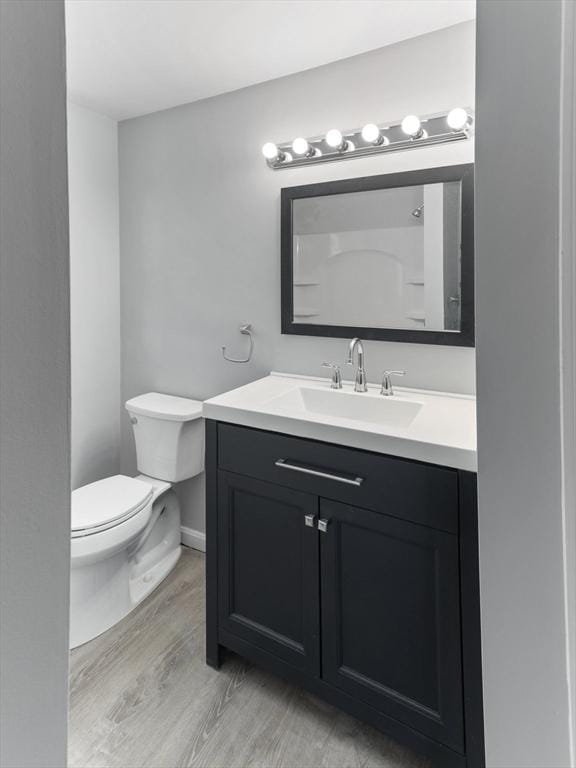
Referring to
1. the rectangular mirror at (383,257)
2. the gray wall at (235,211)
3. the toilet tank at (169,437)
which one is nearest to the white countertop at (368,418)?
the gray wall at (235,211)

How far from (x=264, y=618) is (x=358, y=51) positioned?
2.11 m

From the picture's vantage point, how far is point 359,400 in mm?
1789

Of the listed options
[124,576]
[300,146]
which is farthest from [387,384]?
[124,576]

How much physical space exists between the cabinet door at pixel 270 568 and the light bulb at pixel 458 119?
1.33 m

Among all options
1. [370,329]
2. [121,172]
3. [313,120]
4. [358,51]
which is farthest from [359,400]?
[121,172]

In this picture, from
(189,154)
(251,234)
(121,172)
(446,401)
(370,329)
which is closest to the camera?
(446,401)

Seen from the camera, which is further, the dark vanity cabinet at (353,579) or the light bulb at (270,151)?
the light bulb at (270,151)

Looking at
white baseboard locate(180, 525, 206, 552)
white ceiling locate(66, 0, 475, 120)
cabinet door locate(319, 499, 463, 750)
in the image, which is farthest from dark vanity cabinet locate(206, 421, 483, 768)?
white ceiling locate(66, 0, 475, 120)

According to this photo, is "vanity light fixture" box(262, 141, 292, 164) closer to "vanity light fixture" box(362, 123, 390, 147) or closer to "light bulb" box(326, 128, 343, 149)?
"light bulb" box(326, 128, 343, 149)

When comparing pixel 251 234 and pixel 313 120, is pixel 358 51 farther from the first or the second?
pixel 251 234

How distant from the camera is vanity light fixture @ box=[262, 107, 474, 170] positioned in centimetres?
163

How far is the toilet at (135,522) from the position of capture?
186 centimetres

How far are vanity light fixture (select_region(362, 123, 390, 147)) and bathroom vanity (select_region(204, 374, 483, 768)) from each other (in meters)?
0.96

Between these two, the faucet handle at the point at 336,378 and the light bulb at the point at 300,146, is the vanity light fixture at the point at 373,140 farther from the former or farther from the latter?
the faucet handle at the point at 336,378
